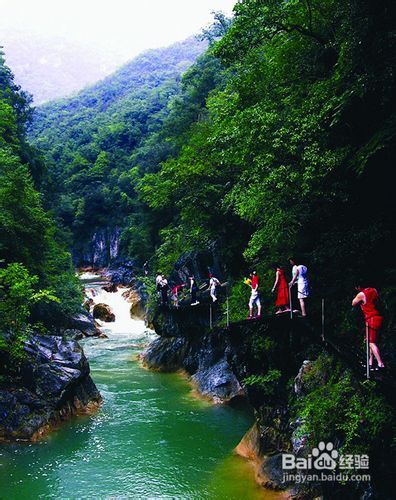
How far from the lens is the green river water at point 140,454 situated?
11555mm

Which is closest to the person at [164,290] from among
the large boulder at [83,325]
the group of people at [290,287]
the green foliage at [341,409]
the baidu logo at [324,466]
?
the group of people at [290,287]

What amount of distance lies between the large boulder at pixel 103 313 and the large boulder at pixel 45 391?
18105 millimetres

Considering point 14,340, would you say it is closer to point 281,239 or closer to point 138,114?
point 281,239

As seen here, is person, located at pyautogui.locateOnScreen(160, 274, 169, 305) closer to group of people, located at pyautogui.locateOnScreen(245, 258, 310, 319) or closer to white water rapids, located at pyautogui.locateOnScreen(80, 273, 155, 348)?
white water rapids, located at pyautogui.locateOnScreen(80, 273, 155, 348)

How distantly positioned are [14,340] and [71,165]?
64.2 meters

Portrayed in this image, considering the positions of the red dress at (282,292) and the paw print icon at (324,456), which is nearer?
the paw print icon at (324,456)

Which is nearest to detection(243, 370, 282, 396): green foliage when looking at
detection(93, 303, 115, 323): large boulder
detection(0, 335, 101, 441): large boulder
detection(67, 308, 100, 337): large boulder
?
detection(0, 335, 101, 441): large boulder

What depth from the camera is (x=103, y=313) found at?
37469 mm

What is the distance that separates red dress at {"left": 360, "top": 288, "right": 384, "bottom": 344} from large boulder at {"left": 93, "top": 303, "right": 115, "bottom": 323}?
3110 centimetres

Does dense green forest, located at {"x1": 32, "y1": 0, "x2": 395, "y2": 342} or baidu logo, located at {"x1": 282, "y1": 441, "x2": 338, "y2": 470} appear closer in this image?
baidu logo, located at {"x1": 282, "y1": 441, "x2": 338, "y2": 470}

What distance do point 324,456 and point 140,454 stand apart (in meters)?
6.57

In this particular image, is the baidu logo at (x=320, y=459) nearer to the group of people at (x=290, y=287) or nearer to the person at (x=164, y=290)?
the group of people at (x=290, y=287)

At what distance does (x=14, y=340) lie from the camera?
639 inches

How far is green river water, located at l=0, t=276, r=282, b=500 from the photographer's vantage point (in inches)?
455
